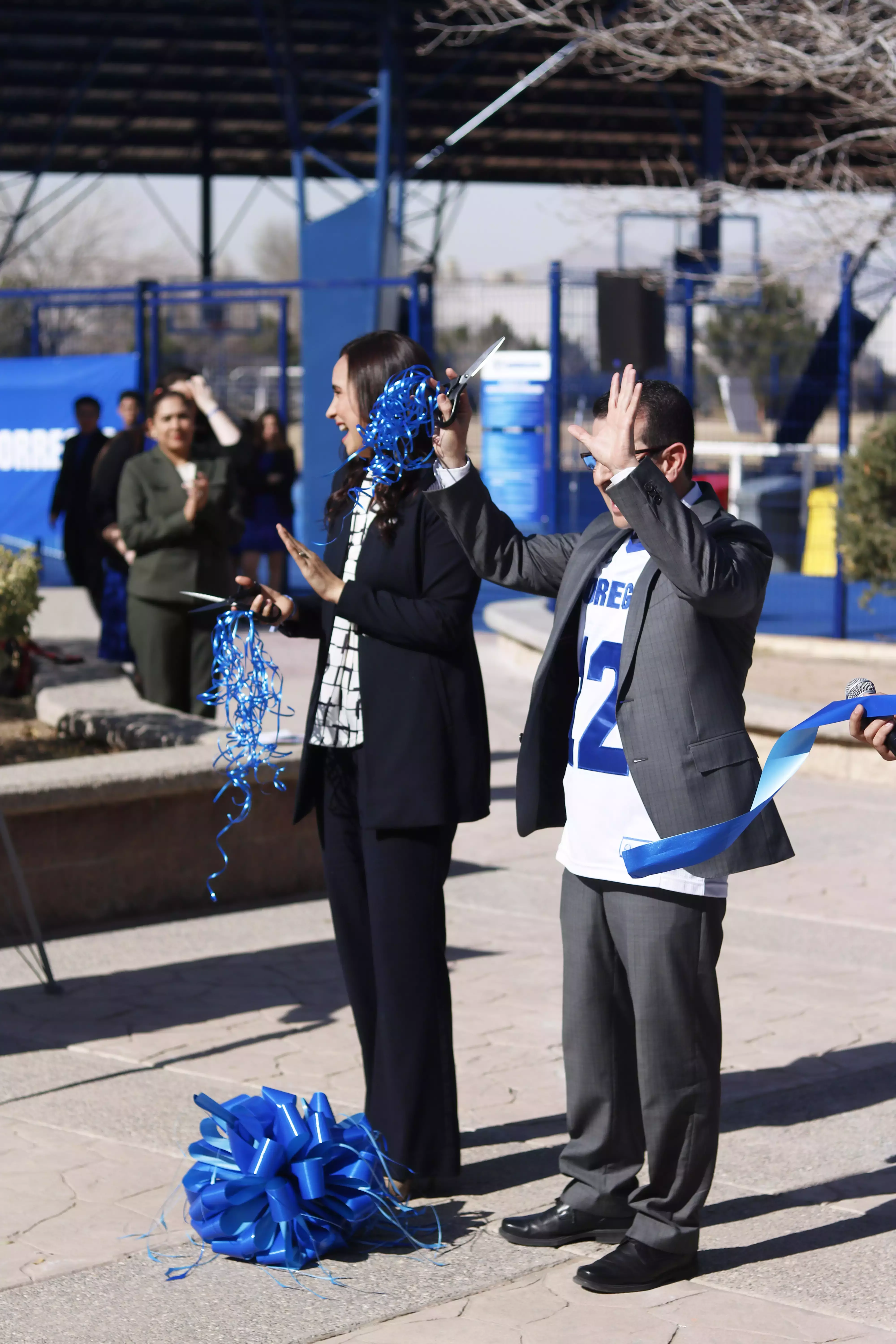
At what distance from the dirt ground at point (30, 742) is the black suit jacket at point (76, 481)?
14.8 ft

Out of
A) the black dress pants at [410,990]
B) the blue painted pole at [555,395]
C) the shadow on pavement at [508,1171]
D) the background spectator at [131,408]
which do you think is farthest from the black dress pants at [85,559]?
the black dress pants at [410,990]

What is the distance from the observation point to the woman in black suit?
12.7ft

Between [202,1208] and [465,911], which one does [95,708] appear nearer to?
[465,911]

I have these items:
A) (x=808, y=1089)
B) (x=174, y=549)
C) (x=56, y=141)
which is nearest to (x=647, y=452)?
(x=808, y=1089)

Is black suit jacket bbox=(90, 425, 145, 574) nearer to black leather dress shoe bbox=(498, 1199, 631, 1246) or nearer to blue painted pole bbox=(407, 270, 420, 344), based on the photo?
blue painted pole bbox=(407, 270, 420, 344)

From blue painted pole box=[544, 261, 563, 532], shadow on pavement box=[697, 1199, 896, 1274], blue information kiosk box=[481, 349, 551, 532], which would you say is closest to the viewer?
shadow on pavement box=[697, 1199, 896, 1274]

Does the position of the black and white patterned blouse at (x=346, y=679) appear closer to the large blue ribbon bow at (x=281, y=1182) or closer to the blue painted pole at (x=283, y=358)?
the large blue ribbon bow at (x=281, y=1182)

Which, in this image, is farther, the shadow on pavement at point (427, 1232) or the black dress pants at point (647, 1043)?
the shadow on pavement at point (427, 1232)

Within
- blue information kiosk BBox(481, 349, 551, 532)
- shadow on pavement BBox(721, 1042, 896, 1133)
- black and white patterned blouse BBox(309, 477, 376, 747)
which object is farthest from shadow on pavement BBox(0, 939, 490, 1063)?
blue information kiosk BBox(481, 349, 551, 532)

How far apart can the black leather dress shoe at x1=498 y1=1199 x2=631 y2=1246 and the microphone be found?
123 centimetres

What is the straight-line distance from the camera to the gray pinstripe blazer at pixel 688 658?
10.6 feet

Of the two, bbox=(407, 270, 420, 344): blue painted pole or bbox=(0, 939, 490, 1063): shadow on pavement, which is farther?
bbox=(407, 270, 420, 344): blue painted pole

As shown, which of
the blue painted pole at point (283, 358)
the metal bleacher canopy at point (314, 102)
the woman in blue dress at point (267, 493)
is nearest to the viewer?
the woman in blue dress at point (267, 493)

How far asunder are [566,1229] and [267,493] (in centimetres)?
1126
